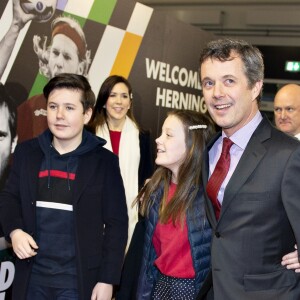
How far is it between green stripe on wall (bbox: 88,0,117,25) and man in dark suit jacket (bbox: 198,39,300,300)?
2.55m

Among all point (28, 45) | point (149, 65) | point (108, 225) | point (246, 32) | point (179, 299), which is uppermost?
point (246, 32)

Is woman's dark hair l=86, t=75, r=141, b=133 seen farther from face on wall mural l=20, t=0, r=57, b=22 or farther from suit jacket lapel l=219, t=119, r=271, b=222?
suit jacket lapel l=219, t=119, r=271, b=222

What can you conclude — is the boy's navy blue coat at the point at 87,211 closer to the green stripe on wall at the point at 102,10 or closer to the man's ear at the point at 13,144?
the man's ear at the point at 13,144

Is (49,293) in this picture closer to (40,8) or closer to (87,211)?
(87,211)

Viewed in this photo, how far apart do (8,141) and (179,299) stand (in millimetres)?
1895

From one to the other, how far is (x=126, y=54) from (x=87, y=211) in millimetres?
2769

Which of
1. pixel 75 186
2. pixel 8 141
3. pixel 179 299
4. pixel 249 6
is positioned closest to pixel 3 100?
pixel 8 141

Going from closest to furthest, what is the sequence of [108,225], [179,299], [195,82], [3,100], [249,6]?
[179,299] → [108,225] → [3,100] → [195,82] → [249,6]

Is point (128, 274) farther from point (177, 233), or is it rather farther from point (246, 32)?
point (246, 32)

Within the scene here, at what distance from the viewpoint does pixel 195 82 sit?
6.21 metres

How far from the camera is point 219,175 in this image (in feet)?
6.71

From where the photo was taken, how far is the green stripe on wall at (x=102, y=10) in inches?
172

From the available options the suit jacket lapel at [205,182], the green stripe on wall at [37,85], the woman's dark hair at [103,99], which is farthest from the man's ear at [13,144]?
the suit jacket lapel at [205,182]

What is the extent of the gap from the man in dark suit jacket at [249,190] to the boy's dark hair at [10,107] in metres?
1.96
